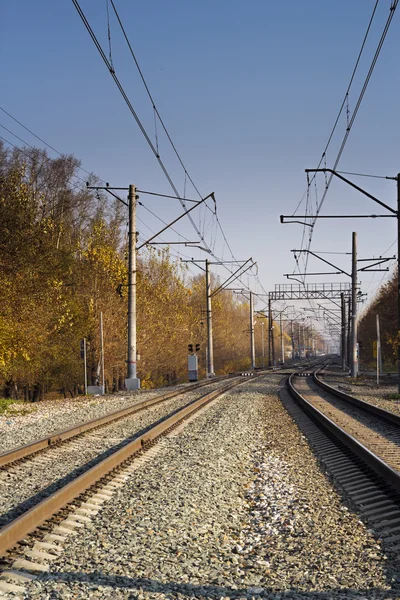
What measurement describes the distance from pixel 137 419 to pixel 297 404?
6.85 m

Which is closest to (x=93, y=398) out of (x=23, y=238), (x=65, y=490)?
(x=23, y=238)

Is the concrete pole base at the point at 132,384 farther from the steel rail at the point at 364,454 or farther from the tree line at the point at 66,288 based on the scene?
the steel rail at the point at 364,454

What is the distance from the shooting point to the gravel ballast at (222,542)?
15.8ft

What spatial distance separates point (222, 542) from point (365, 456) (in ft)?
15.2

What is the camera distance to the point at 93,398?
25906 mm

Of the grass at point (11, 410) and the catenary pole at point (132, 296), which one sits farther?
the catenary pole at point (132, 296)

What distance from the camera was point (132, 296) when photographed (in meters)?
29.4

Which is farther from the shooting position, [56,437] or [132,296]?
[132,296]

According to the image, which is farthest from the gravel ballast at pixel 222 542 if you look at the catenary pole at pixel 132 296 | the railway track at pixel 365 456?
the catenary pole at pixel 132 296

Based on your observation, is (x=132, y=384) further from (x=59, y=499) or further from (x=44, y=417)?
(x=59, y=499)

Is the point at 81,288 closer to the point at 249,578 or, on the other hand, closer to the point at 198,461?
the point at 198,461

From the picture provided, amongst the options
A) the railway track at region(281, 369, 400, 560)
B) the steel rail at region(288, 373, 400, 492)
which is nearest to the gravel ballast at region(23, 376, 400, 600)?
the railway track at region(281, 369, 400, 560)

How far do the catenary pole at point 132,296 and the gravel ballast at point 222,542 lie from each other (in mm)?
18910

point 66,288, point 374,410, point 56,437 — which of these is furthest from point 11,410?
point 66,288
